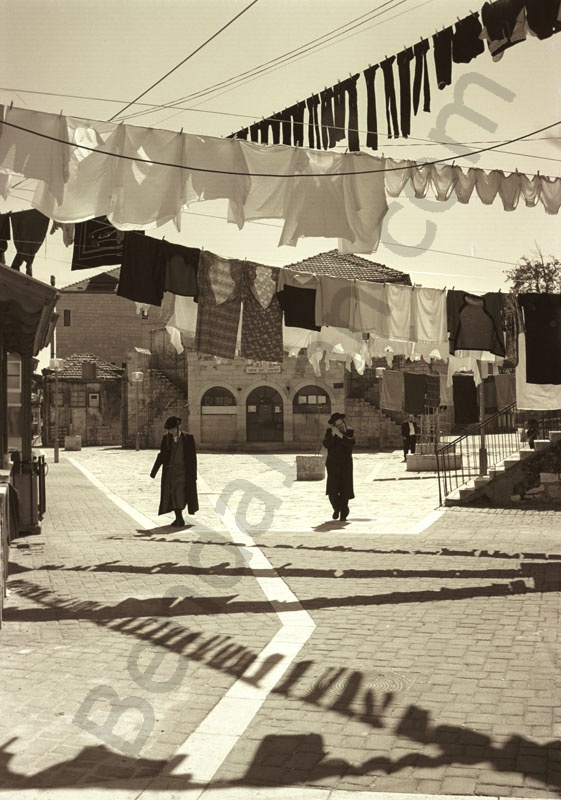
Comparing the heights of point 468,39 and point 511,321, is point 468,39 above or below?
above

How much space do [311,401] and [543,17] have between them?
119 feet

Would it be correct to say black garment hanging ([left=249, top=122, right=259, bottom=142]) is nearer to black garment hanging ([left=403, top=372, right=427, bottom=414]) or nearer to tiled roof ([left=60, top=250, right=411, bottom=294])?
black garment hanging ([left=403, top=372, right=427, bottom=414])

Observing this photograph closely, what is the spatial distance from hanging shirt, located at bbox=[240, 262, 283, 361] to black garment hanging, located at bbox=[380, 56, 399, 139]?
4.38 meters

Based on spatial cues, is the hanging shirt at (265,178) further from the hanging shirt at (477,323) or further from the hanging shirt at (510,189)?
the hanging shirt at (477,323)

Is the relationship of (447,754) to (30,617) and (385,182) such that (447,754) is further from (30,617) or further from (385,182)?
(385,182)

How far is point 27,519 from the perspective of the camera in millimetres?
13570

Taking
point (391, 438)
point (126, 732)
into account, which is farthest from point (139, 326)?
point (126, 732)

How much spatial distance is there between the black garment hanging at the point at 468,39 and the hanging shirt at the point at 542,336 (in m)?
4.98

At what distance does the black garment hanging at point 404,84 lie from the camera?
32.2 feet

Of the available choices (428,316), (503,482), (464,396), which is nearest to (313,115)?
(428,316)

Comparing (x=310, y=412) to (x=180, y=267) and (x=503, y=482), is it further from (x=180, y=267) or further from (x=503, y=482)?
(x=180, y=267)

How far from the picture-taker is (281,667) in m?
6.40

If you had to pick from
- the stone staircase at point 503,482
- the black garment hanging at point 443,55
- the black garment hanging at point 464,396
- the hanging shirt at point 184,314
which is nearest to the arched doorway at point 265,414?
the black garment hanging at point 464,396

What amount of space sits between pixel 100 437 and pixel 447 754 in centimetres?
4935
